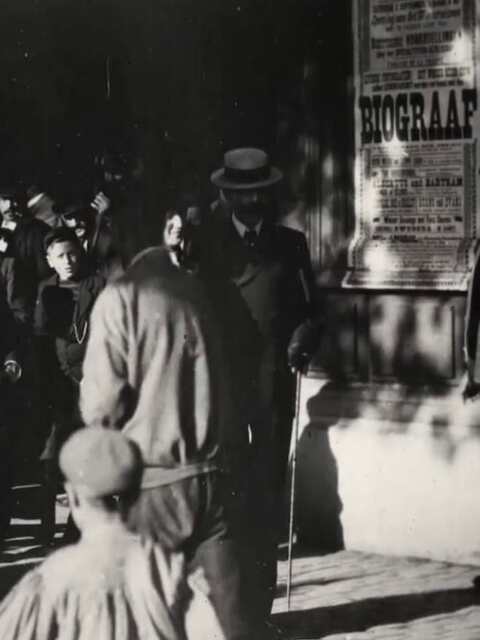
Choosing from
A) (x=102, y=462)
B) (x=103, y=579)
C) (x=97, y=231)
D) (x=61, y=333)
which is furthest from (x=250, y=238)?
(x=103, y=579)

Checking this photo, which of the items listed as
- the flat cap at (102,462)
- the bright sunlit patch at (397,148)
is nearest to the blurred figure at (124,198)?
the flat cap at (102,462)

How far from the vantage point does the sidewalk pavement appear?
753cm

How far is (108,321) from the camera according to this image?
7324 mm

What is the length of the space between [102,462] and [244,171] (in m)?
1.41

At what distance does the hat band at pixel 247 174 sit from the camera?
24.4 ft

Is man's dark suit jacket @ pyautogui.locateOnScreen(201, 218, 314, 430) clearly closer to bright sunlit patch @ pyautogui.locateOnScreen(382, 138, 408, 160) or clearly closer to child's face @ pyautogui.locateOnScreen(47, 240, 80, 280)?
bright sunlit patch @ pyautogui.locateOnScreen(382, 138, 408, 160)

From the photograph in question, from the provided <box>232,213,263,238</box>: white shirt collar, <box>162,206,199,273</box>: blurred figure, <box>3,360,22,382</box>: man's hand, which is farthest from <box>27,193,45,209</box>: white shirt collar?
<box>232,213,263,238</box>: white shirt collar

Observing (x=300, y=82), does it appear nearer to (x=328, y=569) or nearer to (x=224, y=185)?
(x=224, y=185)

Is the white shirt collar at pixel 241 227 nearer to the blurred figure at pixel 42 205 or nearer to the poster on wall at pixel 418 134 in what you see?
the poster on wall at pixel 418 134

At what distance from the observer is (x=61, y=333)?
7.85m

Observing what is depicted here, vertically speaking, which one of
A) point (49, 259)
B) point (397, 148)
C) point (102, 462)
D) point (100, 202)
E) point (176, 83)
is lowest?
point (102, 462)

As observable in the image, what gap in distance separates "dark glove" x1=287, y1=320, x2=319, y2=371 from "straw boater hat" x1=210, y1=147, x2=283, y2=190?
71 cm

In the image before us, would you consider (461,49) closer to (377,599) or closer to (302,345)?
(302,345)

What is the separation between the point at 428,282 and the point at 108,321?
62.5 inches
